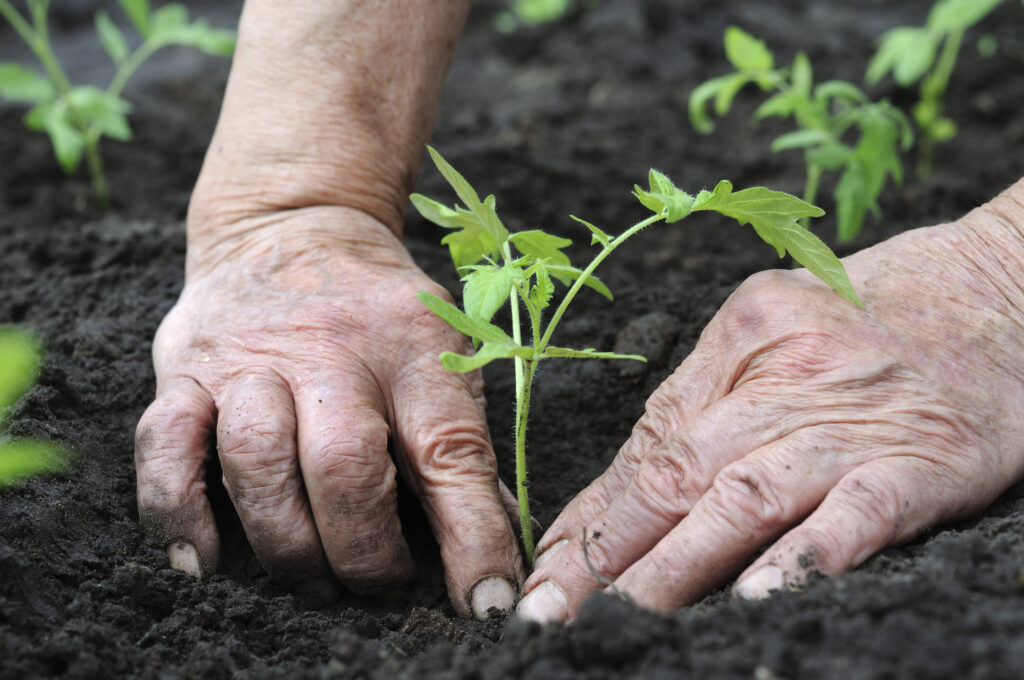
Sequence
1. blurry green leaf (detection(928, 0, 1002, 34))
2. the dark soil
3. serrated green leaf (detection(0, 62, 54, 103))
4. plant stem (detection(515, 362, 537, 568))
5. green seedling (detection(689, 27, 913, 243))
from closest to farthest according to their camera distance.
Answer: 1. the dark soil
2. plant stem (detection(515, 362, 537, 568))
3. green seedling (detection(689, 27, 913, 243))
4. blurry green leaf (detection(928, 0, 1002, 34))
5. serrated green leaf (detection(0, 62, 54, 103))

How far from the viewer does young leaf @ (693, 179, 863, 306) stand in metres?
1.65

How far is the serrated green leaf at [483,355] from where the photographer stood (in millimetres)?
1453

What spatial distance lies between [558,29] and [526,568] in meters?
4.90

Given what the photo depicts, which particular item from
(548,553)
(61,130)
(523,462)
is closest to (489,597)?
(548,553)

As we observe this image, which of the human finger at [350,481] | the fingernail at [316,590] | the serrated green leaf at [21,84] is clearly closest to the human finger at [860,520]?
the human finger at [350,481]

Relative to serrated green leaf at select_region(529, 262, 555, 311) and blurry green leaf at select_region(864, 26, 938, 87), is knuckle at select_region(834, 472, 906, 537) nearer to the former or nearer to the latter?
serrated green leaf at select_region(529, 262, 555, 311)

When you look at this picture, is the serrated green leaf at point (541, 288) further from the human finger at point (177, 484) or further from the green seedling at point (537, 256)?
the human finger at point (177, 484)

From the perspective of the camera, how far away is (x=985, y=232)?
201 cm

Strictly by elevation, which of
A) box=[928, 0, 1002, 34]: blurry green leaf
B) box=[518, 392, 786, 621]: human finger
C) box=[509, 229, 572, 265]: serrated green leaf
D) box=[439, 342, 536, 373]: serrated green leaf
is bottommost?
box=[518, 392, 786, 621]: human finger

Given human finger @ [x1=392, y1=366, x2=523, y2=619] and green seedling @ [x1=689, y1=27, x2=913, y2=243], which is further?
green seedling @ [x1=689, y1=27, x2=913, y2=243]

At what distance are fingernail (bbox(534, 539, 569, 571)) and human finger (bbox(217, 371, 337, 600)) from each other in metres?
0.45

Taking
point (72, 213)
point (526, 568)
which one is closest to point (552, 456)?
point (526, 568)

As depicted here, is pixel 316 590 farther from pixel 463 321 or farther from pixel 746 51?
pixel 746 51

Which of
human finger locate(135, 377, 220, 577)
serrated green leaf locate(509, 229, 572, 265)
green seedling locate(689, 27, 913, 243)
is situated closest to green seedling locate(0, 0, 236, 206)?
human finger locate(135, 377, 220, 577)
